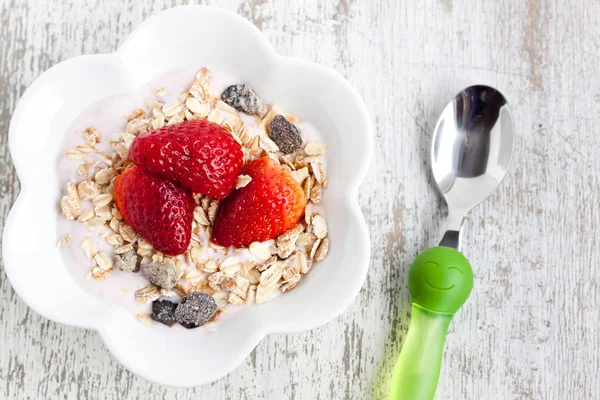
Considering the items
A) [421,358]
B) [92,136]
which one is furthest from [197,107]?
[421,358]

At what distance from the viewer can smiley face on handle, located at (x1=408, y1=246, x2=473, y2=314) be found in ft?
3.32

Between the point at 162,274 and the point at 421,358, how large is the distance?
47 centimetres

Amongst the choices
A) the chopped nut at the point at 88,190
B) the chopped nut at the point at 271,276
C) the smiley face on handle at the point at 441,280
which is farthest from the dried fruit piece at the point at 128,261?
the smiley face on handle at the point at 441,280

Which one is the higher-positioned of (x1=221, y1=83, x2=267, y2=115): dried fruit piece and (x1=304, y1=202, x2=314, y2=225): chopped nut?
(x1=221, y1=83, x2=267, y2=115): dried fruit piece

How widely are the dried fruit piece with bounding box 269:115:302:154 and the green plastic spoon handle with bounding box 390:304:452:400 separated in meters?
0.36

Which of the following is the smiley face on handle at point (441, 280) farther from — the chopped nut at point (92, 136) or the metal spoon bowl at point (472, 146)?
the chopped nut at point (92, 136)

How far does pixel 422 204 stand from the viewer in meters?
1.11

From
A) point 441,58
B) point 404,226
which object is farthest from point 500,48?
point 404,226

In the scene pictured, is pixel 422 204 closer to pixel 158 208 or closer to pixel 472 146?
pixel 472 146

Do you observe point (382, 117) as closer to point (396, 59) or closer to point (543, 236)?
point (396, 59)

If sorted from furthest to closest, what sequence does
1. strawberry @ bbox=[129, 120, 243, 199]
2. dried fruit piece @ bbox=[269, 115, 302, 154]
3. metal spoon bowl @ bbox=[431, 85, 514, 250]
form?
metal spoon bowl @ bbox=[431, 85, 514, 250]
dried fruit piece @ bbox=[269, 115, 302, 154]
strawberry @ bbox=[129, 120, 243, 199]

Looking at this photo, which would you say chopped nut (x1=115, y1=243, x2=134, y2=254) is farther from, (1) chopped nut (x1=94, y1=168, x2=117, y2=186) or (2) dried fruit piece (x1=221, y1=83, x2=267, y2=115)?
(2) dried fruit piece (x1=221, y1=83, x2=267, y2=115)

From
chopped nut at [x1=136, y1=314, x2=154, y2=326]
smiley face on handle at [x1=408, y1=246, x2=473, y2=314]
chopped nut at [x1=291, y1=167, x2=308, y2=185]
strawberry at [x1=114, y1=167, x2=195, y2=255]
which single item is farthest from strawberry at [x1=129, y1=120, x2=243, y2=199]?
smiley face on handle at [x1=408, y1=246, x2=473, y2=314]

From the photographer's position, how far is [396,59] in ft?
3.73
